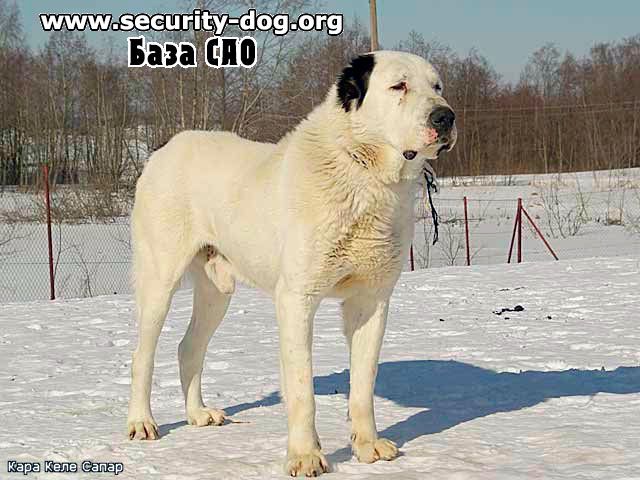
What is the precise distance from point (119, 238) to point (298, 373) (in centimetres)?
1668

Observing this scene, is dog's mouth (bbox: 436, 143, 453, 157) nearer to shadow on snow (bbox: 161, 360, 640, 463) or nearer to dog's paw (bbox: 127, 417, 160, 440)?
shadow on snow (bbox: 161, 360, 640, 463)

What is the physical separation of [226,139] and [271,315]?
442cm

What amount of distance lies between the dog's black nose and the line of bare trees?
29.8 ft

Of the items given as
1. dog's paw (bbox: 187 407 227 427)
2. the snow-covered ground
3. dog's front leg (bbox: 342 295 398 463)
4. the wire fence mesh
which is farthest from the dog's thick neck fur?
the wire fence mesh

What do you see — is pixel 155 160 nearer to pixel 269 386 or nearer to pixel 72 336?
pixel 269 386

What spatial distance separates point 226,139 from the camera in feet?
16.7

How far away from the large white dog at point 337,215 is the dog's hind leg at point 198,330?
0.31 m

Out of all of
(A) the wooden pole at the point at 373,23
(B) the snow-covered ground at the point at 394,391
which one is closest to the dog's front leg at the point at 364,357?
(B) the snow-covered ground at the point at 394,391

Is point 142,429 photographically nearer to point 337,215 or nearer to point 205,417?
point 205,417

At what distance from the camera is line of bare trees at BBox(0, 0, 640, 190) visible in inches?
1099

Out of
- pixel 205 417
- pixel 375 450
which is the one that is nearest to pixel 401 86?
pixel 375 450

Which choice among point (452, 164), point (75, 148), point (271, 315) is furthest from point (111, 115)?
point (271, 315)

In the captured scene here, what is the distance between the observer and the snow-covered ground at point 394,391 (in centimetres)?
395

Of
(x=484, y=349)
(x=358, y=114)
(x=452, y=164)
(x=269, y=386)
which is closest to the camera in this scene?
(x=358, y=114)
